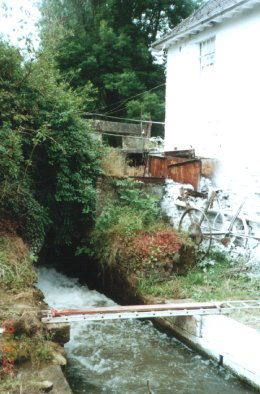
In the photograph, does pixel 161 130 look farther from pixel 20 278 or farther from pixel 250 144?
pixel 20 278

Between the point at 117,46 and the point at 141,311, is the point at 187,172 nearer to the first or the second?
the point at 141,311

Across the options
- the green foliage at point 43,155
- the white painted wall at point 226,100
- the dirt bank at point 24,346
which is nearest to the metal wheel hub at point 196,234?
the white painted wall at point 226,100

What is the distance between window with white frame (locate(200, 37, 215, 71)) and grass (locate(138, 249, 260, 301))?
5524 mm

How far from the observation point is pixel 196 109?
39.5 ft

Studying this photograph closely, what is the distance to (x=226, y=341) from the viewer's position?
658 centimetres

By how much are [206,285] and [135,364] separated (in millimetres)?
2557

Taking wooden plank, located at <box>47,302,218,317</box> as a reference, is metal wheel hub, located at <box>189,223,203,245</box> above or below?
above

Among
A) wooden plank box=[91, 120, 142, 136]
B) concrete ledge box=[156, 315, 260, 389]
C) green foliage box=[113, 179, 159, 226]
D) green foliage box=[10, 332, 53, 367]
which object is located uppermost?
wooden plank box=[91, 120, 142, 136]

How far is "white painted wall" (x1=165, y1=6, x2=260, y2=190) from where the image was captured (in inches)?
387

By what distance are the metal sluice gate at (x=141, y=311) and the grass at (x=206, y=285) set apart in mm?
687

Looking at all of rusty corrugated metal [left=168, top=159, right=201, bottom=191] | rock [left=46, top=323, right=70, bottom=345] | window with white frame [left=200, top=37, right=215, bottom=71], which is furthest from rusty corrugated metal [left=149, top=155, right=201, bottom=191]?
rock [left=46, top=323, right=70, bottom=345]

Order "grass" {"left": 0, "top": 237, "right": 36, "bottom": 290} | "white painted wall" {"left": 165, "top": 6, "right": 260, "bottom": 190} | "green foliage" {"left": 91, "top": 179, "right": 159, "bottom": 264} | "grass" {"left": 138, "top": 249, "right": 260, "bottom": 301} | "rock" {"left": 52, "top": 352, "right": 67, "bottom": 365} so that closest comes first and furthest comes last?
"rock" {"left": 52, "top": 352, "right": 67, "bottom": 365} < "grass" {"left": 0, "top": 237, "right": 36, "bottom": 290} < "grass" {"left": 138, "top": 249, "right": 260, "bottom": 301} < "green foliage" {"left": 91, "top": 179, "right": 159, "bottom": 264} < "white painted wall" {"left": 165, "top": 6, "right": 260, "bottom": 190}

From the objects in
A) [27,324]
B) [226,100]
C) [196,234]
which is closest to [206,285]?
[196,234]

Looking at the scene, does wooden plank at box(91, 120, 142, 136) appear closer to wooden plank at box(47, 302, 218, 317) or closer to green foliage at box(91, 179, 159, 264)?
green foliage at box(91, 179, 159, 264)
